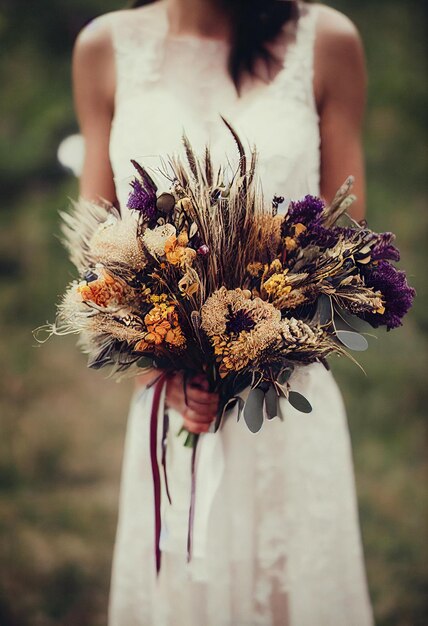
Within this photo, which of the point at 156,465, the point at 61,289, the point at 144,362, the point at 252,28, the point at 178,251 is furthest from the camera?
the point at 61,289

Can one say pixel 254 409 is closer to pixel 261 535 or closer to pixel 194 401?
pixel 194 401

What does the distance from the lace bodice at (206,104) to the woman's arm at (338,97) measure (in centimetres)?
3

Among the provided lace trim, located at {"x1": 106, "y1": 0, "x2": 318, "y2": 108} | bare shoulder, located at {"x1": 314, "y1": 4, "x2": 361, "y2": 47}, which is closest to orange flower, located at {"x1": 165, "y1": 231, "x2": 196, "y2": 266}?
lace trim, located at {"x1": 106, "y1": 0, "x2": 318, "y2": 108}

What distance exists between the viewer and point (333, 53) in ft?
4.36

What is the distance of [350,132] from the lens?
139 cm

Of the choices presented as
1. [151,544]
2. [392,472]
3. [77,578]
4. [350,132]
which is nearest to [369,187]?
[392,472]

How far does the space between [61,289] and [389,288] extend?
248cm

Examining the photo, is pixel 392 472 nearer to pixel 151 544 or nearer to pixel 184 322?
pixel 151 544

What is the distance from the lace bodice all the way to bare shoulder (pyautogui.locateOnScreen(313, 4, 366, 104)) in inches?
0.8

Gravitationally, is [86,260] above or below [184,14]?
below

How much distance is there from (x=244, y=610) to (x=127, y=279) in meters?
0.71

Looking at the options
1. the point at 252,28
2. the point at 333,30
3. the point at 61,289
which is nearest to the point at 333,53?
the point at 333,30

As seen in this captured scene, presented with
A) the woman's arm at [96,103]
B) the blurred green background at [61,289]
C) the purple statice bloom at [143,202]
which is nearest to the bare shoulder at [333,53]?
the woman's arm at [96,103]

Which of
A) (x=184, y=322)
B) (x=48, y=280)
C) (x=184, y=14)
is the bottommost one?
(x=184, y=322)
